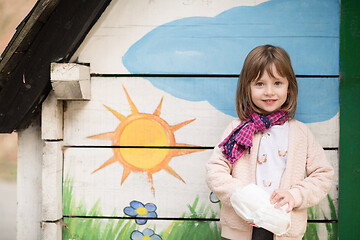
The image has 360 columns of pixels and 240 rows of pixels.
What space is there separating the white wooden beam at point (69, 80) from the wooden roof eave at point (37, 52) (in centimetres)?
4

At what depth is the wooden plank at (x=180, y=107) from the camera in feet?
5.14

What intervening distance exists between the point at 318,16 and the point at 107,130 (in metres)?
1.01

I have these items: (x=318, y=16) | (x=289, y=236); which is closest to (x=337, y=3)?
(x=318, y=16)

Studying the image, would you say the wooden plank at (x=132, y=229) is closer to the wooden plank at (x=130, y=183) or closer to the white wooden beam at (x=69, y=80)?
the wooden plank at (x=130, y=183)

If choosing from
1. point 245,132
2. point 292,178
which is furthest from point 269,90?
point 292,178

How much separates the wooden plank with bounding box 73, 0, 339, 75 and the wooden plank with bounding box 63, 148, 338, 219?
37cm

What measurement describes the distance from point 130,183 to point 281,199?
2.20 ft

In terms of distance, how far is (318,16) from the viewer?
1.57 m

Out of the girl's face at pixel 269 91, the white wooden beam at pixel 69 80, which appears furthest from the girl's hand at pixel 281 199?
the white wooden beam at pixel 69 80

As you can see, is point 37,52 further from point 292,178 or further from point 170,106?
point 292,178

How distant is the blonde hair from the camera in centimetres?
133

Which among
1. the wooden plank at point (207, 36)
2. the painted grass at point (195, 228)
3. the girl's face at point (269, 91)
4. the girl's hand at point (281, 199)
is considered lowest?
the painted grass at point (195, 228)

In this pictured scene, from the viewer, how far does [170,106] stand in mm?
1606

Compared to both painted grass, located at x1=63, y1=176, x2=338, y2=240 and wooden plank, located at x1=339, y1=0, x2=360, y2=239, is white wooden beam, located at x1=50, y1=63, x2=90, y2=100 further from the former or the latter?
wooden plank, located at x1=339, y1=0, x2=360, y2=239
